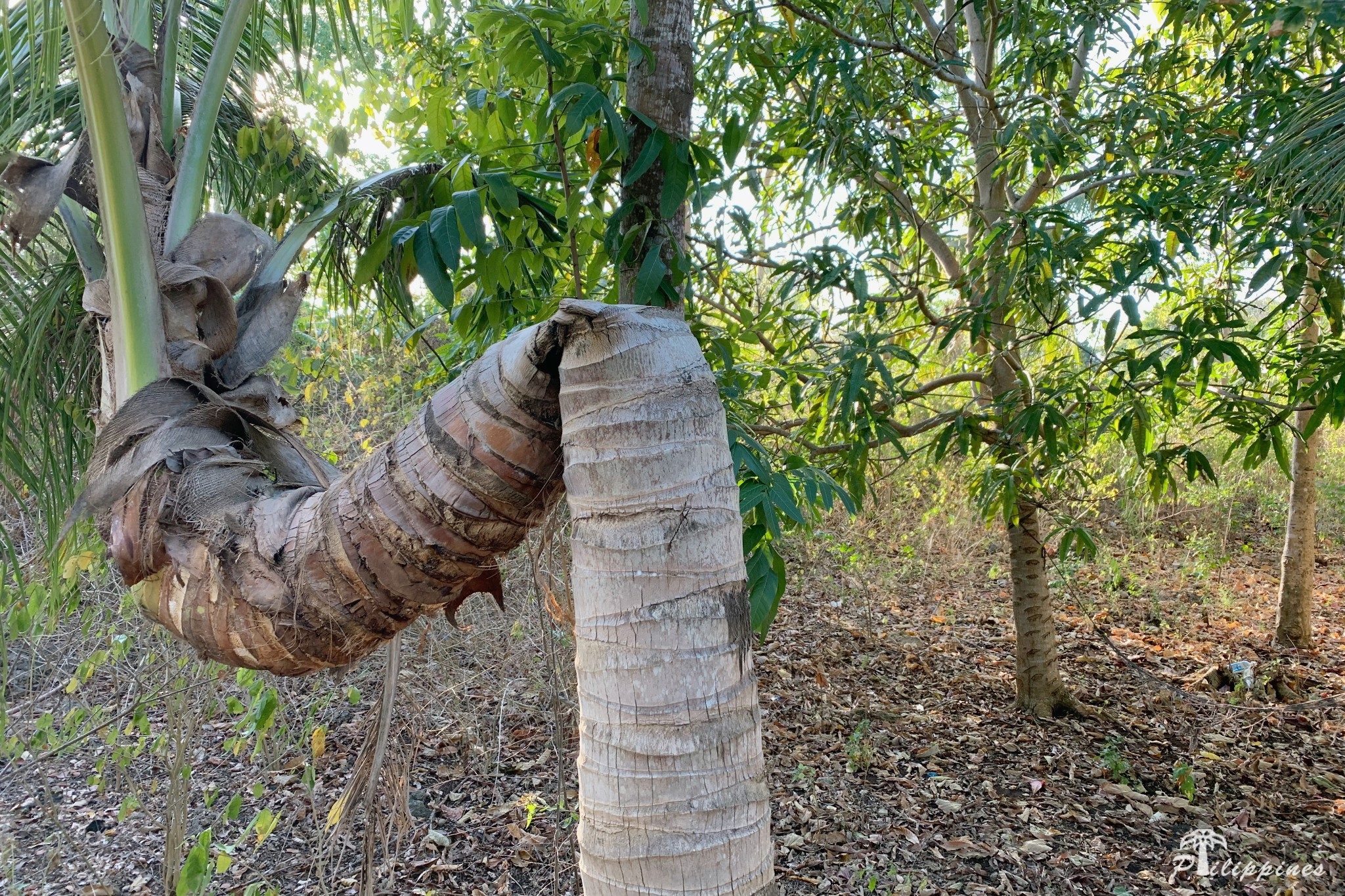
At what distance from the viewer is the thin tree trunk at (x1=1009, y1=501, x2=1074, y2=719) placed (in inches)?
181

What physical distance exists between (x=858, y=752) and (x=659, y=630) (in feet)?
12.3

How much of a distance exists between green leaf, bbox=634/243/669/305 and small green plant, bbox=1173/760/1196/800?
147 inches

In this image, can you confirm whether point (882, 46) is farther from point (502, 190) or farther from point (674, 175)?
point (502, 190)

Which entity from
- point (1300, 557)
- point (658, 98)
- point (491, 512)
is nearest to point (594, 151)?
point (658, 98)

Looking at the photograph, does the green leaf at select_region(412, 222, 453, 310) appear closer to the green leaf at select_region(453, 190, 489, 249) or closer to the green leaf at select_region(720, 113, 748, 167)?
the green leaf at select_region(453, 190, 489, 249)

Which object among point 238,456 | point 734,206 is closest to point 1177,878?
point 734,206

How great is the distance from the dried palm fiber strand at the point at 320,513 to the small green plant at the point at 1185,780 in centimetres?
382

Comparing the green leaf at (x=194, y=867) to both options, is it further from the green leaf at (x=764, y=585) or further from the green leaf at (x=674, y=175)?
the green leaf at (x=674, y=175)

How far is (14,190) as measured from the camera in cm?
141

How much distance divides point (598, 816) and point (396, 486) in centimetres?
50

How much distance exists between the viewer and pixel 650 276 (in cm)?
149

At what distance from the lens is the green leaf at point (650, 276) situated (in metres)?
1.49

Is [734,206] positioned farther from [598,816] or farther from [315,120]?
[598,816]

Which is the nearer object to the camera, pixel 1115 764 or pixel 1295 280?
pixel 1295 280
